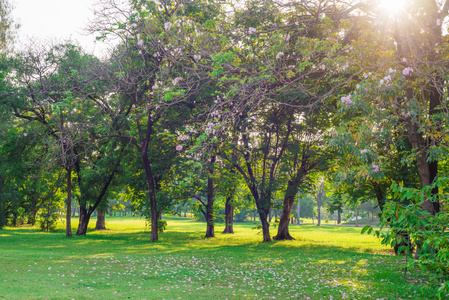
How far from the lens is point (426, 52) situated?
9.66 m

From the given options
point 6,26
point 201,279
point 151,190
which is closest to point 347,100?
point 201,279

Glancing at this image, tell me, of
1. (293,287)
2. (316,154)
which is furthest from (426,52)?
(316,154)

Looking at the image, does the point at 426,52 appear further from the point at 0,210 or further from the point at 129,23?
the point at 0,210

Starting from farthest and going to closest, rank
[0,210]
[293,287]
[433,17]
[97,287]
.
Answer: [0,210]
[433,17]
[293,287]
[97,287]

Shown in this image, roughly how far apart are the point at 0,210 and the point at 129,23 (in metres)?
29.1

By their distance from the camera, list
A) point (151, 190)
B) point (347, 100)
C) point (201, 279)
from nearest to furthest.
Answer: point (347, 100) < point (201, 279) < point (151, 190)

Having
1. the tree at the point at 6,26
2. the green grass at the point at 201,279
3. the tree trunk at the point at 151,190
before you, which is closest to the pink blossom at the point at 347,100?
the green grass at the point at 201,279

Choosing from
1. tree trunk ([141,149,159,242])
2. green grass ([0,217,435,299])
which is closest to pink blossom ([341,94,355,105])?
green grass ([0,217,435,299])

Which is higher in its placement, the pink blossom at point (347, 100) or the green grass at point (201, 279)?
the pink blossom at point (347, 100)

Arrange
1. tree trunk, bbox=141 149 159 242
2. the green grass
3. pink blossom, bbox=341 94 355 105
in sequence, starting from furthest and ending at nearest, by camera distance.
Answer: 1. tree trunk, bbox=141 149 159 242
2. pink blossom, bbox=341 94 355 105
3. the green grass

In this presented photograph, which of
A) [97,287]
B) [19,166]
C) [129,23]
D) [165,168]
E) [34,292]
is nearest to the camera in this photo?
[34,292]

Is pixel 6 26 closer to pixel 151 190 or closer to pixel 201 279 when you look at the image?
pixel 151 190

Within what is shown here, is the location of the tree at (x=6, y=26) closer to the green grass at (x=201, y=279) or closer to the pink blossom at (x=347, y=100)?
the green grass at (x=201, y=279)

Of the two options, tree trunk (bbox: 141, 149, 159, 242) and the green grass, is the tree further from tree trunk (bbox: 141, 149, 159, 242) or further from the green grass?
the green grass
